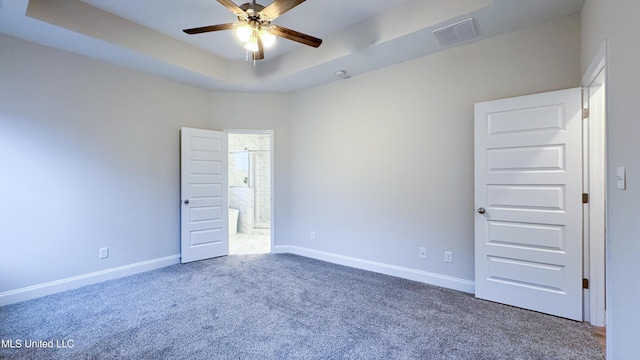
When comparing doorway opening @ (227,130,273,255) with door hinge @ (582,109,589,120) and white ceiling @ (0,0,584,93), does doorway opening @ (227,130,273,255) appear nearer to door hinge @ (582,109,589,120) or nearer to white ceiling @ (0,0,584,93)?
white ceiling @ (0,0,584,93)

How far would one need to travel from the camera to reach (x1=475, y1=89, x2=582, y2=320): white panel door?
2.55 m

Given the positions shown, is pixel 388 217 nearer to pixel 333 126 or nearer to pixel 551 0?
pixel 333 126

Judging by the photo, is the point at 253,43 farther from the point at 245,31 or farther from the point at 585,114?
the point at 585,114

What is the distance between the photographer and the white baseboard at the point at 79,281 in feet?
9.72

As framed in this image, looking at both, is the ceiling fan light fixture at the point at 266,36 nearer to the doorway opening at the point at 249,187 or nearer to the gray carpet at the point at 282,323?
the gray carpet at the point at 282,323

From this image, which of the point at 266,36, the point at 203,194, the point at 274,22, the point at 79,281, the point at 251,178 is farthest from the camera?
the point at 251,178

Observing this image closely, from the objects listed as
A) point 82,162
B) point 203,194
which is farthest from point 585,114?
point 82,162

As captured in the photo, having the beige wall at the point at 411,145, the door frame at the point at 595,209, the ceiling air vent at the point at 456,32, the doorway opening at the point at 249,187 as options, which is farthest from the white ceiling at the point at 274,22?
the doorway opening at the point at 249,187

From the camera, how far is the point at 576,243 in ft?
8.35

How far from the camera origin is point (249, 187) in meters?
7.06

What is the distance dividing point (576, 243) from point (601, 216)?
0.98 ft

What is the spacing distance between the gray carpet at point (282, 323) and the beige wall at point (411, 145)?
65 cm

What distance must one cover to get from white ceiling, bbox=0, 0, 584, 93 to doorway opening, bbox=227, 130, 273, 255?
3.00 metres

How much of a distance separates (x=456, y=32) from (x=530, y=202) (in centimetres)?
182
